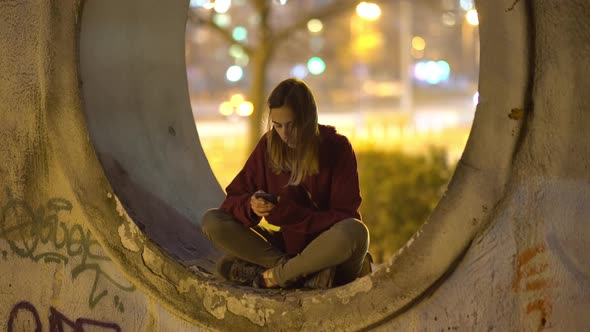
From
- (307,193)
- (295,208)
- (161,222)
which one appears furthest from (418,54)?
(295,208)

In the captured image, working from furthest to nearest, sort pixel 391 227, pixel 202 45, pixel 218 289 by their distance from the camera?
pixel 202 45 < pixel 391 227 < pixel 218 289

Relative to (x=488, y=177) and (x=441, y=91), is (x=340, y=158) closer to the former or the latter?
(x=488, y=177)

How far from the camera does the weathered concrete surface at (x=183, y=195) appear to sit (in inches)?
133

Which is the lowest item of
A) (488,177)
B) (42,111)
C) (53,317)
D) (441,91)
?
(441,91)

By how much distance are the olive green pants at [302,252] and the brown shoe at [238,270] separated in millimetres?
36

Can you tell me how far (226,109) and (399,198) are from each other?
55.5 ft

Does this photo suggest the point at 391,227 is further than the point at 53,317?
Yes

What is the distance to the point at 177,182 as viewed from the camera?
16.4 feet

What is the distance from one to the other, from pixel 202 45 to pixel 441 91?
8.34 metres

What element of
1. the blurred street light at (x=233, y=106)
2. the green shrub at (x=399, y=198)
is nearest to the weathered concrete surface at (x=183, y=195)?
the green shrub at (x=399, y=198)

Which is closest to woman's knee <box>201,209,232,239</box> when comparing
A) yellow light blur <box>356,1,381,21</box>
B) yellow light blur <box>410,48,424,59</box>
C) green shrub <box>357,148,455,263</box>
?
green shrub <box>357,148,455,263</box>

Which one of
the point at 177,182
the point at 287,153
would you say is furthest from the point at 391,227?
the point at 287,153

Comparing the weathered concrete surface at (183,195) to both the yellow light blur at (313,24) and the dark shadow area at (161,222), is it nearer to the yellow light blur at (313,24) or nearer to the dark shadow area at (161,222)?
the dark shadow area at (161,222)

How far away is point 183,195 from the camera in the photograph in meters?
4.98
